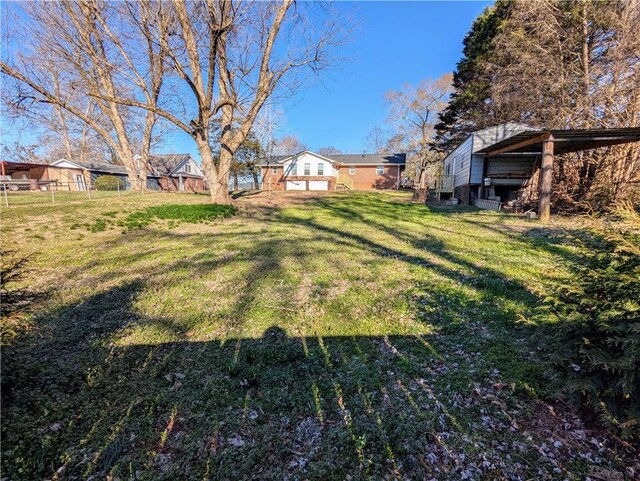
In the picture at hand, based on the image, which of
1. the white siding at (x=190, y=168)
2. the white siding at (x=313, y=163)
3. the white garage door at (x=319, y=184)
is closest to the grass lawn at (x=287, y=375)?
the white garage door at (x=319, y=184)

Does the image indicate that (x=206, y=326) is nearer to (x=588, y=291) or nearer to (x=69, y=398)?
(x=69, y=398)

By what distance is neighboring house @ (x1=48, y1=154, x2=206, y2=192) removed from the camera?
30.5 meters

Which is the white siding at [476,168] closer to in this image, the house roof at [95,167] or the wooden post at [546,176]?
the wooden post at [546,176]

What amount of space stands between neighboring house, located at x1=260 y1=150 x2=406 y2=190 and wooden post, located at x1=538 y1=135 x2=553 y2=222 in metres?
24.5

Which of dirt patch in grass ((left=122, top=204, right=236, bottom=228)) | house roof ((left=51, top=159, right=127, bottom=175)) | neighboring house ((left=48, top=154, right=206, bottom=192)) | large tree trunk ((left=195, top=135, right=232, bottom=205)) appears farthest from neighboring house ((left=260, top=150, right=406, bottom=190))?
dirt patch in grass ((left=122, top=204, right=236, bottom=228))

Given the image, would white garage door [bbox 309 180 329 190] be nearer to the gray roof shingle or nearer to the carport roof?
the gray roof shingle

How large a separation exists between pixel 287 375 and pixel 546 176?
34.4ft

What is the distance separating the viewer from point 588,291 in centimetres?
212

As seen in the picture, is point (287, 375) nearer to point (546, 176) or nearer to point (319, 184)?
point (546, 176)

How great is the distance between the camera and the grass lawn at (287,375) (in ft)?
6.03

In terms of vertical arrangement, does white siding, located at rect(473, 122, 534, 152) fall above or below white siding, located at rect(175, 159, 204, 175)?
below

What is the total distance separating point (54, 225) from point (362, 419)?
9497mm

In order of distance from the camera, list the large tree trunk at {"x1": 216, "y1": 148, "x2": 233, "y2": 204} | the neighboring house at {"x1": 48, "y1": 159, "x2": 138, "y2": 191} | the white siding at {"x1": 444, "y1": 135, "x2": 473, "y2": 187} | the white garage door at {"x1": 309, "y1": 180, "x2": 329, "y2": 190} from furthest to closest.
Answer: the white garage door at {"x1": 309, "y1": 180, "x2": 329, "y2": 190} → the neighboring house at {"x1": 48, "y1": 159, "x2": 138, "y2": 191} → the white siding at {"x1": 444, "y1": 135, "x2": 473, "y2": 187} → the large tree trunk at {"x1": 216, "y1": 148, "x2": 233, "y2": 204}

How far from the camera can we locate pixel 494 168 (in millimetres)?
14922
